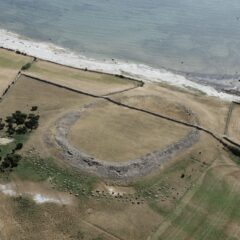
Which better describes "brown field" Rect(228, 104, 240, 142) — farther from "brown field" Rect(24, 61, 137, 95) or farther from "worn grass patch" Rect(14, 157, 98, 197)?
"worn grass patch" Rect(14, 157, 98, 197)

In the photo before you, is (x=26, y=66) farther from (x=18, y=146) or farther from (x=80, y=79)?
(x=18, y=146)

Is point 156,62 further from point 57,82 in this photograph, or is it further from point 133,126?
point 133,126

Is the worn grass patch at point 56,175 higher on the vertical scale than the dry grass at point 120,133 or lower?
lower

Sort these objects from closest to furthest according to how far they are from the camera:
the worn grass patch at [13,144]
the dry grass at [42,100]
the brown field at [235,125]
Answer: the worn grass patch at [13,144]
the brown field at [235,125]
the dry grass at [42,100]

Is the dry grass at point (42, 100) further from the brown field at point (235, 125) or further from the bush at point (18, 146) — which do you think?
the brown field at point (235, 125)

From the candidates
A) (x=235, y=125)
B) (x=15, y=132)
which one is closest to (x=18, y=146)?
(x=15, y=132)

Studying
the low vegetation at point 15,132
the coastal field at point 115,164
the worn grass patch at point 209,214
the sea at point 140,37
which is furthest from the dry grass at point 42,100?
the worn grass patch at point 209,214

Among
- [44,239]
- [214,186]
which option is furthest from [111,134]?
[44,239]

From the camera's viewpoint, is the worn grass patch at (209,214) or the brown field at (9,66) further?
the brown field at (9,66)
